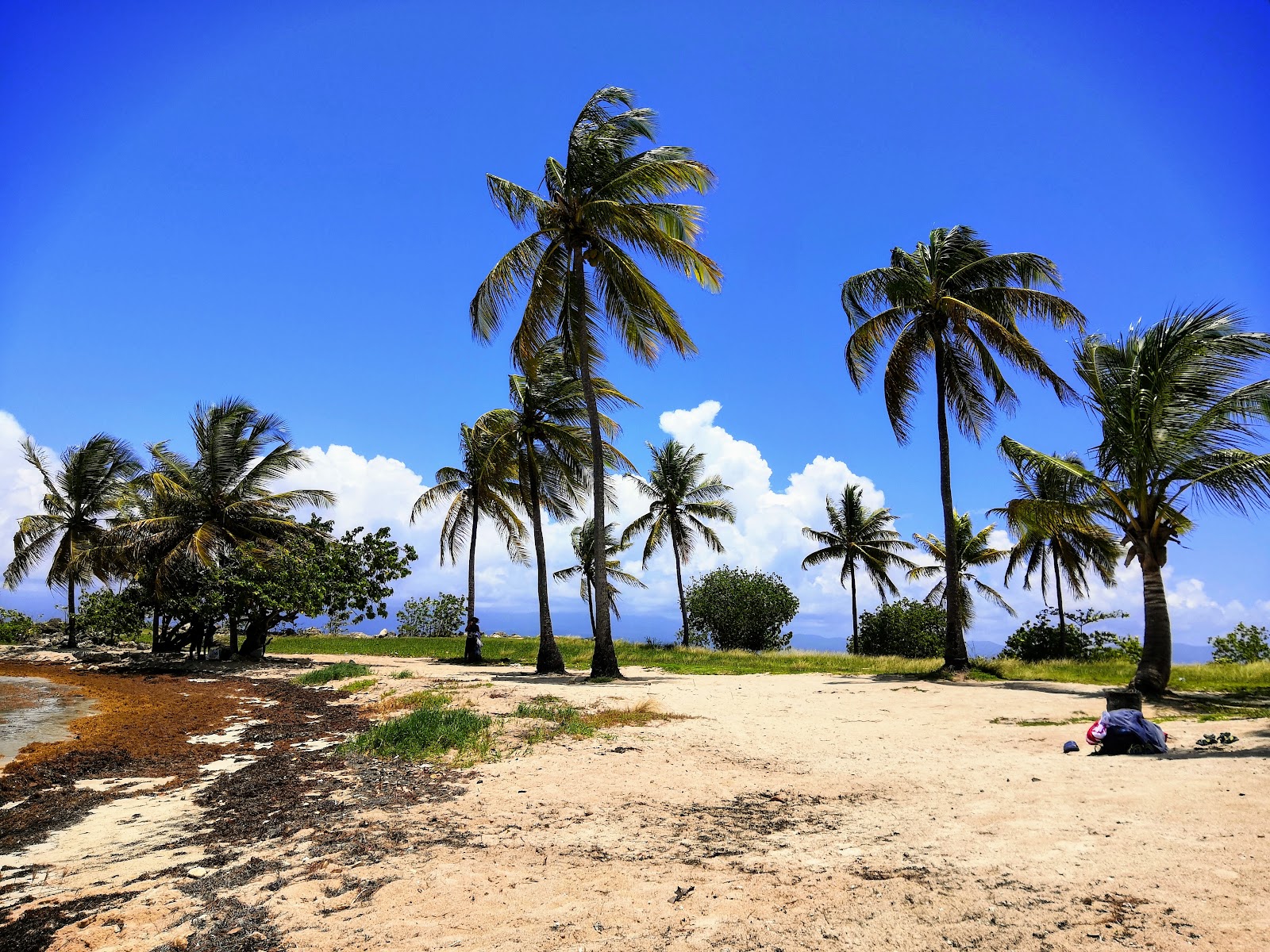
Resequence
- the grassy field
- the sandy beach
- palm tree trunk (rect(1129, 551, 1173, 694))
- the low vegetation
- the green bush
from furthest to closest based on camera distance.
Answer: the green bush
the grassy field
the low vegetation
palm tree trunk (rect(1129, 551, 1173, 694))
the sandy beach

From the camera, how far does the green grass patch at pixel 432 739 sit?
768cm

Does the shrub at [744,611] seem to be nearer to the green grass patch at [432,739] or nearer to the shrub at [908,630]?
the shrub at [908,630]

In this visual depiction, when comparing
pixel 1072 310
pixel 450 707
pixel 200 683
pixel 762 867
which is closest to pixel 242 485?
pixel 200 683

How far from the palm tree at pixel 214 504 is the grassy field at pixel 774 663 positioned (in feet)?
24.1

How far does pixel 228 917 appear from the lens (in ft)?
12.1

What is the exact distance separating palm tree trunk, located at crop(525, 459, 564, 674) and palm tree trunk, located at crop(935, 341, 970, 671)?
10804mm

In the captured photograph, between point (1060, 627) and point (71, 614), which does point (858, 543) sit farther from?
point (71, 614)

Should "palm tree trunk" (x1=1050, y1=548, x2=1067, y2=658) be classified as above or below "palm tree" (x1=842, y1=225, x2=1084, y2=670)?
below

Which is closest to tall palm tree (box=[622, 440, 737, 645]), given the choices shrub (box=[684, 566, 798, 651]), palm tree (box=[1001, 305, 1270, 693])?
shrub (box=[684, 566, 798, 651])

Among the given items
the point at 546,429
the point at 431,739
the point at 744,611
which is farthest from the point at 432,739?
the point at 744,611

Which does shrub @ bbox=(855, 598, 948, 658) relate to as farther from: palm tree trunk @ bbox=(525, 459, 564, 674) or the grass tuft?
the grass tuft

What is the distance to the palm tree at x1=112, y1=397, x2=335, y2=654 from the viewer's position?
20.2 meters

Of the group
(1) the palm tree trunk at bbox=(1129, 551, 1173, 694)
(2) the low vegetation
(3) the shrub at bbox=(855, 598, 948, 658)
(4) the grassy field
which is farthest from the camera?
(3) the shrub at bbox=(855, 598, 948, 658)

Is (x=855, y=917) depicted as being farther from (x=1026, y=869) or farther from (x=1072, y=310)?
(x=1072, y=310)
